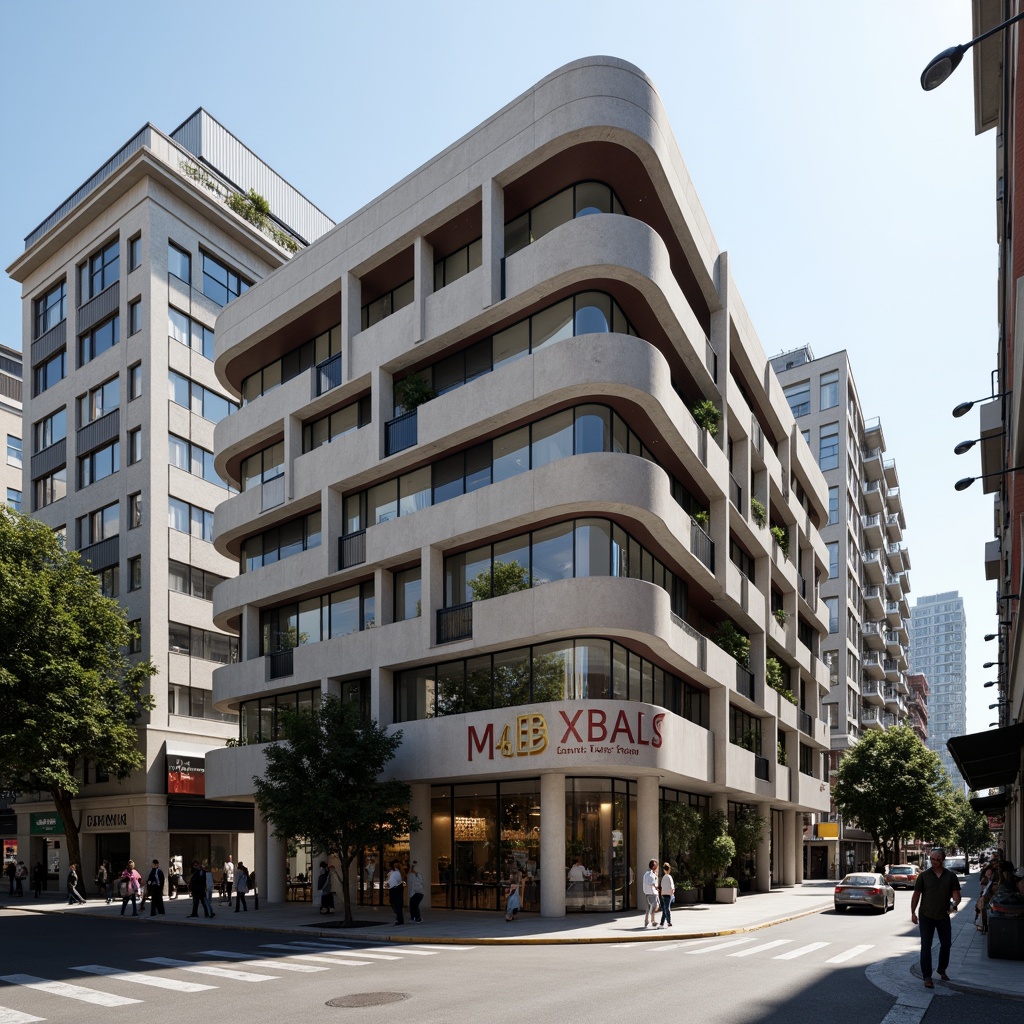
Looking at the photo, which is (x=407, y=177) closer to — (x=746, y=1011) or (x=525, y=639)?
(x=525, y=639)

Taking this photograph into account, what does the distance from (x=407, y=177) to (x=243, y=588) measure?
16.7 metres

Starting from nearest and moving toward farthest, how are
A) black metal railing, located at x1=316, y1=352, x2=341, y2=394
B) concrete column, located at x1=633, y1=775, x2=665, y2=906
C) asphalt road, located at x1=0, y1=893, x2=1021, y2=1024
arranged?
asphalt road, located at x1=0, y1=893, x2=1021, y2=1024, concrete column, located at x1=633, y1=775, x2=665, y2=906, black metal railing, located at x1=316, y1=352, x2=341, y2=394

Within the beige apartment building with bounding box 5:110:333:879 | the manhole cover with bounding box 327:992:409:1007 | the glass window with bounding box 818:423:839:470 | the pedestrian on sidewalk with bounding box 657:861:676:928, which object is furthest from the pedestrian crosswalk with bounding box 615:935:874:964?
the glass window with bounding box 818:423:839:470

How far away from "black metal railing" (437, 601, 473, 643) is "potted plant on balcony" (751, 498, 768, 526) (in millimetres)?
16760

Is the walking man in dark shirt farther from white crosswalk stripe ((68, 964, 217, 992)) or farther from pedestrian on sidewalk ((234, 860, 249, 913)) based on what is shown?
pedestrian on sidewalk ((234, 860, 249, 913))

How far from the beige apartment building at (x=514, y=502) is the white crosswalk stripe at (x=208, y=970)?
1048 centimetres

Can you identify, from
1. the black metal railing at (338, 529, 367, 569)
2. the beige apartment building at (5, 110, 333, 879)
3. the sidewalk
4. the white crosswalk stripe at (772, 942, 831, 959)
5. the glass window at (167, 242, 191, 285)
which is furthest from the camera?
the glass window at (167, 242, 191, 285)

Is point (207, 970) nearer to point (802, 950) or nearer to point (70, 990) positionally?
point (70, 990)

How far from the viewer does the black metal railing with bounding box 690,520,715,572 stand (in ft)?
116

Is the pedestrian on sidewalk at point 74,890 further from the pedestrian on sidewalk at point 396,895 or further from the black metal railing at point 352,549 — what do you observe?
the pedestrian on sidewalk at point 396,895

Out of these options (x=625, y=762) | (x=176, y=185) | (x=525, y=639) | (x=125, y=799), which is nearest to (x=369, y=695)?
(x=525, y=639)

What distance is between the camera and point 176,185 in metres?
51.3

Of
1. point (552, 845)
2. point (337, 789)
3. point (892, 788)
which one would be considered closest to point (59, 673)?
point (337, 789)

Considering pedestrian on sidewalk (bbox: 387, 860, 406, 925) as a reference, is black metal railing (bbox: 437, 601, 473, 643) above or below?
above
